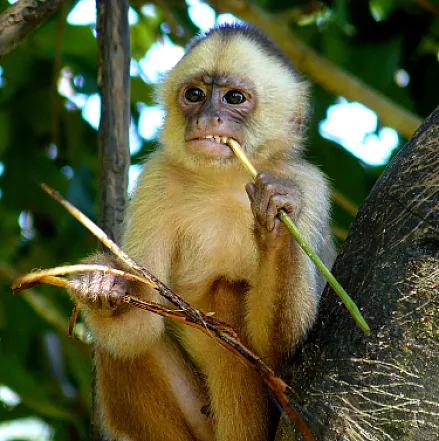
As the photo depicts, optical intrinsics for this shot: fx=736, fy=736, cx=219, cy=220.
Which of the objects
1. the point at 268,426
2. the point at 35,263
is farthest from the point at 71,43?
the point at 268,426

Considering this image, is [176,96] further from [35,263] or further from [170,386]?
[35,263]

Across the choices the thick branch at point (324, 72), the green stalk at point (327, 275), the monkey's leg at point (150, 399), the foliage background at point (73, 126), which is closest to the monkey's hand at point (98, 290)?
the monkey's leg at point (150, 399)

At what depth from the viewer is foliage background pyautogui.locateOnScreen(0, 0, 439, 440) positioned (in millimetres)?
5406

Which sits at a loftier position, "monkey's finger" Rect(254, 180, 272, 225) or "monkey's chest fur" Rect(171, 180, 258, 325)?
"monkey's finger" Rect(254, 180, 272, 225)

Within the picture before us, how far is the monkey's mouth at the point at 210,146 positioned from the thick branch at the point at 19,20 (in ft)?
2.96

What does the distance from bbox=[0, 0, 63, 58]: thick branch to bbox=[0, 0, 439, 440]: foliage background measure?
186cm

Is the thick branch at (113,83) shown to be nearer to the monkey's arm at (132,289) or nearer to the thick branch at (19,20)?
the monkey's arm at (132,289)

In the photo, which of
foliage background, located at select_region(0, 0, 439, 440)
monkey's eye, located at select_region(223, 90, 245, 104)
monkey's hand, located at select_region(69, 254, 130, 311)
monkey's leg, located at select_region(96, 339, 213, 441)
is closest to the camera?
monkey's hand, located at select_region(69, 254, 130, 311)

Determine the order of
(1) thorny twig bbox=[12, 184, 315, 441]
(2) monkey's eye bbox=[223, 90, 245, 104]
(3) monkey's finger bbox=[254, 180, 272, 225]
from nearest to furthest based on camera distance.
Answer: (1) thorny twig bbox=[12, 184, 315, 441] < (3) monkey's finger bbox=[254, 180, 272, 225] < (2) monkey's eye bbox=[223, 90, 245, 104]

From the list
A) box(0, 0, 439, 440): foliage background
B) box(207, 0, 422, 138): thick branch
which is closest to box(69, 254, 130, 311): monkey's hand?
box(0, 0, 439, 440): foliage background

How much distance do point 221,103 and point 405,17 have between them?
2.77m

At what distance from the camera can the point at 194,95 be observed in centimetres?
399

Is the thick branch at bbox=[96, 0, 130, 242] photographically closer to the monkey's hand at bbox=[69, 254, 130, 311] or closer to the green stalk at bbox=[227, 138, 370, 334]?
the monkey's hand at bbox=[69, 254, 130, 311]

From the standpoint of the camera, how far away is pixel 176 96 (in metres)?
4.11
